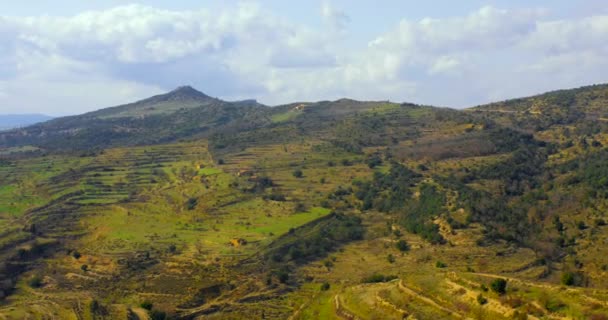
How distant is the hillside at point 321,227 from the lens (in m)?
56.5

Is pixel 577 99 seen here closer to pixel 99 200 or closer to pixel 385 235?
pixel 385 235

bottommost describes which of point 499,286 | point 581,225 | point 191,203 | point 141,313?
point 141,313

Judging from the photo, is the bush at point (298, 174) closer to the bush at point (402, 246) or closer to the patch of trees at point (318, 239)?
the patch of trees at point (318, 239)

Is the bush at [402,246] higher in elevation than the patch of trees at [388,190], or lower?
lower

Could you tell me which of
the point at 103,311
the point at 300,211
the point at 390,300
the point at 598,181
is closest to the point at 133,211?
the point at 300,211

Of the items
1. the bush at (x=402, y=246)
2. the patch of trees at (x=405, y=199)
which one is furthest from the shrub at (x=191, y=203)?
the bush at (x=402, y=246)

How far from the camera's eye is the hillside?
56469 millimetres

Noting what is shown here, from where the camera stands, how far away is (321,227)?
88.6m

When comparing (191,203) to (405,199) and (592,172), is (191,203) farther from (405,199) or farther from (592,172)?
(592,172)

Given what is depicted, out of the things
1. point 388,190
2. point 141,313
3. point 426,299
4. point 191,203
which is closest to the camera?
point 426,299

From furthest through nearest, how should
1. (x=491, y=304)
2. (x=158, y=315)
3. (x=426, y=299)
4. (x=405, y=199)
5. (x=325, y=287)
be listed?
(x=405, y=199) < (x=325, y=287) < (x=158, y=315) < (x=426, y=299) < (x=491, y=304)

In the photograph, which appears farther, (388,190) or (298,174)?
(298,174)

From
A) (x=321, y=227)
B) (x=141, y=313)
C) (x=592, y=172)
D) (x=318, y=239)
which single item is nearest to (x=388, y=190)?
(x=321, y=227)

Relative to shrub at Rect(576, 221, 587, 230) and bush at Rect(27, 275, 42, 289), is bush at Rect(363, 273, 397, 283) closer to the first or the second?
shrub at Rect(576, 221, 587, 230)
